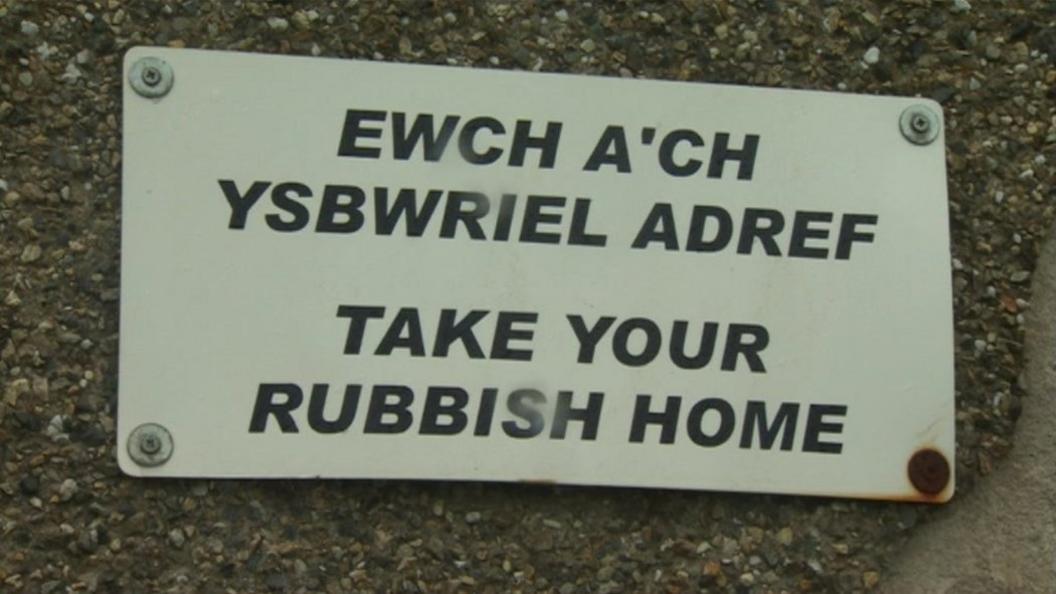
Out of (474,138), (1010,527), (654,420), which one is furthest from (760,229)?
(1010,527)

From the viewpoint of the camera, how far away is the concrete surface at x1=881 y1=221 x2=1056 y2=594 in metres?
2.52

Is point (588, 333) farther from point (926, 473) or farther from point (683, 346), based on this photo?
point (926, 473)

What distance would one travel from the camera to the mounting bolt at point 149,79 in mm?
2453

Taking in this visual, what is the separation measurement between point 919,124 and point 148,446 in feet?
3.55

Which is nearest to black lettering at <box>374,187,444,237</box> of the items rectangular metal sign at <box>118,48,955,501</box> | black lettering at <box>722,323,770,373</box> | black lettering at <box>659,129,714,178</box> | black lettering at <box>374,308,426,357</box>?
rectangular metal sign at <box>118,48,955,501</box>

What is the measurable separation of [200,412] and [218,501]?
0.11m

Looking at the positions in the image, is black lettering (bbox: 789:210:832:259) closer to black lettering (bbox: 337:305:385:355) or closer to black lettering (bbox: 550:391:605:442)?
black lettering (bbox: 550:391:605:442)

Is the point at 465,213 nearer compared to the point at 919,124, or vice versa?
the point at 465,213

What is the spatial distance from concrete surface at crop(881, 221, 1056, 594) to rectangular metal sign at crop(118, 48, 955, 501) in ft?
0.24

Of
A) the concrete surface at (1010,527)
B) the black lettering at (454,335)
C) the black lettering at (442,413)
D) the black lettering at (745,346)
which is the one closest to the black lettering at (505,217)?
the black lettering at (454,335)

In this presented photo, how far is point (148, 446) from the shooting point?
93.6 inches

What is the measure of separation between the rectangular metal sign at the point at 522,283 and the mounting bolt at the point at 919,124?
0.03 meters

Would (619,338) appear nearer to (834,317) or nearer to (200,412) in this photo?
(834,317)

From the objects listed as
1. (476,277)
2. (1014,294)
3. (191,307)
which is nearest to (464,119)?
(476,277)
